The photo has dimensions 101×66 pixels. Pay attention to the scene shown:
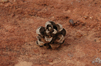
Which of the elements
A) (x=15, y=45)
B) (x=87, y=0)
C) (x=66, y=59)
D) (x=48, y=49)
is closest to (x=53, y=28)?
(x=48, y=49)

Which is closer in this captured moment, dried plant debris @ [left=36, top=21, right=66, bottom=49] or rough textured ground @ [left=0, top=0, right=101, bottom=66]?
rough textured ground @ [left=0, top=0, right=101, bottom=66]

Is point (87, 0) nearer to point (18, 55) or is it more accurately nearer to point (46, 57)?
point (46, 57)

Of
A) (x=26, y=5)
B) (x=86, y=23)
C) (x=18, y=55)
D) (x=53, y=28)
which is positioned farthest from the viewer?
(x=26, y=5)

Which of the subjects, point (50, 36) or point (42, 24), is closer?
point (50, 36)
